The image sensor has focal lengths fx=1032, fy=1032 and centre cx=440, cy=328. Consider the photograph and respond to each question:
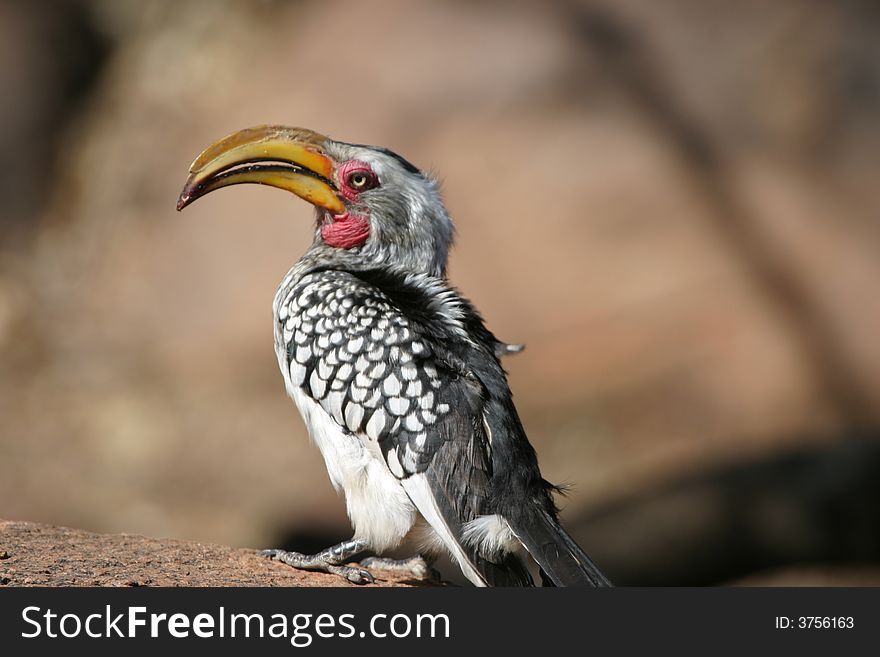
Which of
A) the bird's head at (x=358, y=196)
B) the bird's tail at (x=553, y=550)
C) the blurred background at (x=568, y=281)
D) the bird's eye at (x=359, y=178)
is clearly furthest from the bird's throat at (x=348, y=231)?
the blurred background at (x=568, y=281)

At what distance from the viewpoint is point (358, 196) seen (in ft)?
18.7

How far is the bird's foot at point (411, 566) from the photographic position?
5355 mm

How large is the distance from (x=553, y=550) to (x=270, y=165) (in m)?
2.59

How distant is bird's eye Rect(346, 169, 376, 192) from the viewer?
5.71 meters

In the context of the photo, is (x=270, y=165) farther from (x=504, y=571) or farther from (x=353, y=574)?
(x=504, y=571)

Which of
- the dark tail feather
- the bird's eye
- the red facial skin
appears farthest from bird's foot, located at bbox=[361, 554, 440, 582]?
the bird's eye

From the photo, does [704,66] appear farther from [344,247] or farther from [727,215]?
[344,247]

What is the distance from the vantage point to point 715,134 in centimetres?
1202

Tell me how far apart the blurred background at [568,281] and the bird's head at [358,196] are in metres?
5.40

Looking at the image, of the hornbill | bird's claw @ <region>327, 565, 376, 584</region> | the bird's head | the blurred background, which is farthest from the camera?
the blurred background

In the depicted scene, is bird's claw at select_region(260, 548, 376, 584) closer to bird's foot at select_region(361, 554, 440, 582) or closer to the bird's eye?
bird's foot at select_region(361, 554, 440, 582)

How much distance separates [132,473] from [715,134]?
780 centimetres

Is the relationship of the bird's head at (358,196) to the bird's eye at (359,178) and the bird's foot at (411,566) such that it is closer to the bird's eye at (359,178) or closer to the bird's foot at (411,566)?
the bird's eye at (359,178)

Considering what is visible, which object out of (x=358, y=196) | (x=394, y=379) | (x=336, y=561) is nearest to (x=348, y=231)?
(x=358, y=196)
